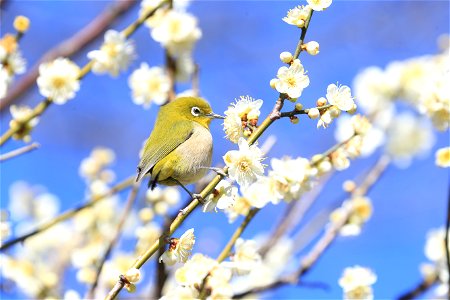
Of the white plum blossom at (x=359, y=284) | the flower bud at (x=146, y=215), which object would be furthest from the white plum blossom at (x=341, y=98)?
the flower bud at (x=146, y=215)

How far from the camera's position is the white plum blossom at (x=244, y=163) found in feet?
5.09

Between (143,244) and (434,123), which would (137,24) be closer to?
(143,244)

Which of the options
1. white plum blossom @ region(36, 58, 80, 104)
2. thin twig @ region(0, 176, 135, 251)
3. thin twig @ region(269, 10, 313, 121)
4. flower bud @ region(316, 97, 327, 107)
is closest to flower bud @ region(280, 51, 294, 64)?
thin twig @ region(269, 10, 313, 121)

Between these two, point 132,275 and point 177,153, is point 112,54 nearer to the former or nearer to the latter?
point 177,153

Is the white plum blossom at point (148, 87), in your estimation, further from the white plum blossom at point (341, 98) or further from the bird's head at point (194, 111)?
the white plum blossom at point (341, 98)

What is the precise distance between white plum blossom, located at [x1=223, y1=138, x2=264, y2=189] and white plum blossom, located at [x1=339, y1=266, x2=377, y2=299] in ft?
2.13

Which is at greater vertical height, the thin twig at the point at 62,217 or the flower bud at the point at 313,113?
the thin twig at the point at 62,217

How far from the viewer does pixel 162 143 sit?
7.51ft

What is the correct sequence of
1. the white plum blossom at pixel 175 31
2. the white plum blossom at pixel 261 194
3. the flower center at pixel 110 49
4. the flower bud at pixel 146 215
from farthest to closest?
the white plum blossom at pixel 175 31 → the flower bud at pixel 146 215 → the flower center at pixel 110 49 → the white plum blossom at pixel 261 194

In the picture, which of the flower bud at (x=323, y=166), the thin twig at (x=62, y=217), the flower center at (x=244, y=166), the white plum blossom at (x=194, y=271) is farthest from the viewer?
the flower bud at (x=323, y=166)

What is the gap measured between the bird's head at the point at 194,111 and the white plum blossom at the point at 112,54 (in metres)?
0.32

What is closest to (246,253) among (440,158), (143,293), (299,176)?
(299,176)

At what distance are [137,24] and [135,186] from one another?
588 mm

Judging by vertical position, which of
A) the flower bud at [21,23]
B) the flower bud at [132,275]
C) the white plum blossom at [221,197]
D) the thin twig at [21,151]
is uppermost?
the flower bud at [21,23]
